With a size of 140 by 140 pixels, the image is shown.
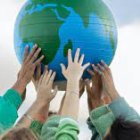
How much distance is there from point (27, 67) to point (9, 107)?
37.0 inches

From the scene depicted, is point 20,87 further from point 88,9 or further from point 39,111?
point 88,9

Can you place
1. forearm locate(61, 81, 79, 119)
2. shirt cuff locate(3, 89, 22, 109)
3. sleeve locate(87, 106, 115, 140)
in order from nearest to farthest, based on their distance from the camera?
forearm locate(61, 81, 79, 119) → sleeve locate(87, 106, 115, 140) → shirt cuff locate(3, 89, 22, 109)

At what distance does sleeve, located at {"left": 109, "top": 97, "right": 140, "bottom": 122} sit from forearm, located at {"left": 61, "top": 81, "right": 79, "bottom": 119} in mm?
560

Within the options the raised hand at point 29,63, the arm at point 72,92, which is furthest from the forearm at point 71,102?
the raised hand at point 29,63

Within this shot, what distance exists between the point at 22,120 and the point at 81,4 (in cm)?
202

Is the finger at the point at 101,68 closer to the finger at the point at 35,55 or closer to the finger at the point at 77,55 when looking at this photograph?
the finger at the point at 77,55

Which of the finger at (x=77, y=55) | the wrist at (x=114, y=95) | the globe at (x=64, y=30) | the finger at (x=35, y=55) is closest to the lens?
the wrist at (x=114, y=95)

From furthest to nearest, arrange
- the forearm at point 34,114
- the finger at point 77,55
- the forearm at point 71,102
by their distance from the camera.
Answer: the finger at point 77,55 < the forearm at point 34,114 < the forearm at point 71,102

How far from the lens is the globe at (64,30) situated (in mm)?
6363

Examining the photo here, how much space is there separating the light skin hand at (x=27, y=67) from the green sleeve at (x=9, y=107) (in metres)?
0.27

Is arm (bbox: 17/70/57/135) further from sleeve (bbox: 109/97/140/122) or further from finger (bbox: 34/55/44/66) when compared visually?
sleeve (bbox: 109/97/140/122)

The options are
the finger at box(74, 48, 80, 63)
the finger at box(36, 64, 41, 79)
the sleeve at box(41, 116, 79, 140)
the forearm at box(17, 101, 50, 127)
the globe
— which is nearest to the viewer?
the sleeve at box(41, 116, 79, 140)

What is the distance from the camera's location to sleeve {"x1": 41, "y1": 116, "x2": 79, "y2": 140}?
3846 millimetres

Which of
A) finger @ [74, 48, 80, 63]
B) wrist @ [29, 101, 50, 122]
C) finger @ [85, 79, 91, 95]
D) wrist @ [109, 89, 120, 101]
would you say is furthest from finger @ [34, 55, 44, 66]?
wrist @ [109, 89, 120, 101]
